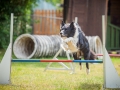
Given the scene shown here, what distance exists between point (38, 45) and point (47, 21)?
8.30m

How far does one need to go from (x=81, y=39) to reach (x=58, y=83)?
950mm

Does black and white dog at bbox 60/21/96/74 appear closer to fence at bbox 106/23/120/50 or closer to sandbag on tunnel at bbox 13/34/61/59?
sandbag on tunnel at bbox 13/34/61/59

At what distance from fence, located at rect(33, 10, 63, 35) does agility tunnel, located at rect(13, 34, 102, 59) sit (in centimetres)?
647

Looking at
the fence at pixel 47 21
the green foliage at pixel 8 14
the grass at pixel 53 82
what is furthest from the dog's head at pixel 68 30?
the fence at pixel 47 21

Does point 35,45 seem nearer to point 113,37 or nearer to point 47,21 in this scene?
point 113,37

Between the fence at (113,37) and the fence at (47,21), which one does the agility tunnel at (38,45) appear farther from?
the fence at (47,21)

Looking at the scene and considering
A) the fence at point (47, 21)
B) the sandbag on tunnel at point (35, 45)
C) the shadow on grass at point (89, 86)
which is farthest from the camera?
the fence at point (47, 21)

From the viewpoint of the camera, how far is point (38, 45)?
8078mm

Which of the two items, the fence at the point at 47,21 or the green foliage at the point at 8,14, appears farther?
the fence at the point at 47,21

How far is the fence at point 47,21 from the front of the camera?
617 inches

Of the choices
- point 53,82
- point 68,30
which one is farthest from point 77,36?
point 53,82

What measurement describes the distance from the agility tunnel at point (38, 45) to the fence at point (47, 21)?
21.2 ft

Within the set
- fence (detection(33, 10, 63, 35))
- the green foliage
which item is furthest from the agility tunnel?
fence (detection(33, 10, 63, 35))

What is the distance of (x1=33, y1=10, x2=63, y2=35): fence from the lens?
15666mm
